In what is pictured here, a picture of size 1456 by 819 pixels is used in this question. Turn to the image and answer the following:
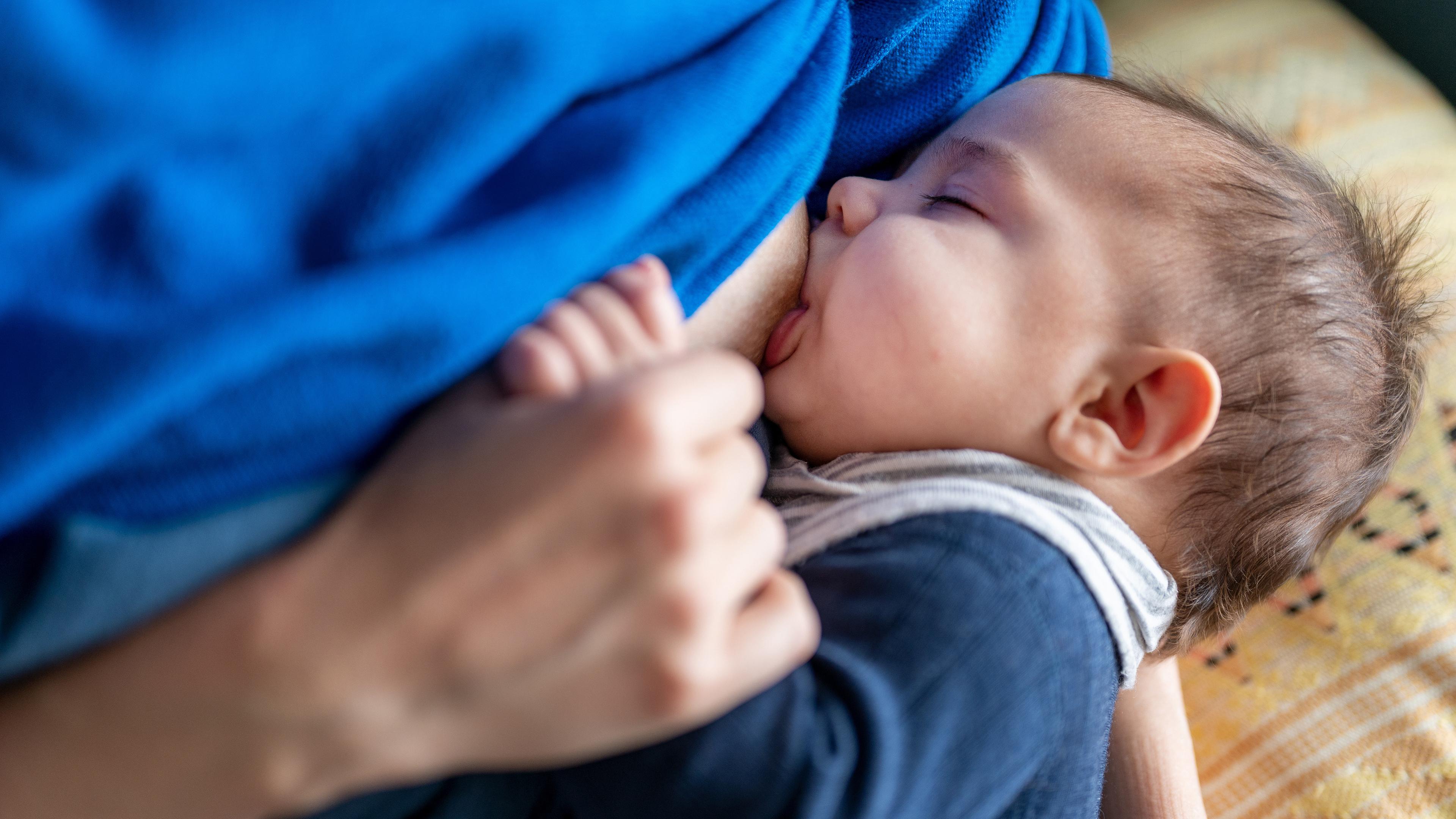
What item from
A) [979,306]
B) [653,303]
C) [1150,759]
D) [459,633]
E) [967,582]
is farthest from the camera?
[1150,759]

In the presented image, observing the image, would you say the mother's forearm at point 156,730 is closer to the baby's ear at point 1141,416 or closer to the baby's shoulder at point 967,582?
the baby's shoulder at point 967,582

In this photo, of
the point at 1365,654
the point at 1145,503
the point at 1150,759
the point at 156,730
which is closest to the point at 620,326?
the point at 156,730

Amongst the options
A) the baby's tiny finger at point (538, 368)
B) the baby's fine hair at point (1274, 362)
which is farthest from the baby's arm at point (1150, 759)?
the baby's tiny finger at point (538, 368)

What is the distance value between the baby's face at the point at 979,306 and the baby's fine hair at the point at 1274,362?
0.19 ft

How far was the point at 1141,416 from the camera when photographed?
0.75 meters

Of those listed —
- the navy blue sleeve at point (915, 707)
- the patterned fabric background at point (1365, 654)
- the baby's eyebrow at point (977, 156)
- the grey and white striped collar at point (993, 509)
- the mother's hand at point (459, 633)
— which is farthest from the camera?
the patterned fabric background at point (1365, 654)

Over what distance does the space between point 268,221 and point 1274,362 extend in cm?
70

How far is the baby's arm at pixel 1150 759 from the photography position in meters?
0.92

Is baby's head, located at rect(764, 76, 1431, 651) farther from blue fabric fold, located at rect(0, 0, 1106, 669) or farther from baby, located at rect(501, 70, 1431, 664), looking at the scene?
blue fabric fold, located at rect(0, 0, 1106, 669)

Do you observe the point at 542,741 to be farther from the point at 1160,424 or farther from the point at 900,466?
the point at 1160,424

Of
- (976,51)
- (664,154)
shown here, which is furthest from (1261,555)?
(664,154)

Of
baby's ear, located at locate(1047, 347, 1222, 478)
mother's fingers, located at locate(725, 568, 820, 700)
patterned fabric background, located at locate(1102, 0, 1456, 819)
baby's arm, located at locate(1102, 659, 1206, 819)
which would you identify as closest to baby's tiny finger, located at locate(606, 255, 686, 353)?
mother's fingers, located at locate(725, 568, 820, 700)

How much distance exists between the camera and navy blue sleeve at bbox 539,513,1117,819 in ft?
1.82

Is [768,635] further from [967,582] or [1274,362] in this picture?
[1274,362]
